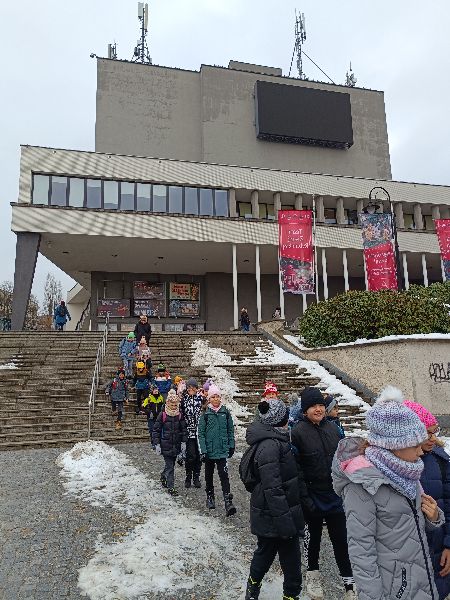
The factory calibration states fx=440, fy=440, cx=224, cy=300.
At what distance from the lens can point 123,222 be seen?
26281 mm

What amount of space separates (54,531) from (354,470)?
4.50 m

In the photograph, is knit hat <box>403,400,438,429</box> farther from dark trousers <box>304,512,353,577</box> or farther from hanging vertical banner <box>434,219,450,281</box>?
hanging vertical banner <box>434,219,450,281</box>

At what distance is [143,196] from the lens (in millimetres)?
27562

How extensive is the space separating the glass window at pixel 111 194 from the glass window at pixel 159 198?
2.31 m

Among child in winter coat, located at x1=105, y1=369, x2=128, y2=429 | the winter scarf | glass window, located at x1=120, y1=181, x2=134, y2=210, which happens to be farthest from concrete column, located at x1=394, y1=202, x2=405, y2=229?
the winter scarf

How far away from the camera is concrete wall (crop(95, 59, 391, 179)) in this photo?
36.0 metres

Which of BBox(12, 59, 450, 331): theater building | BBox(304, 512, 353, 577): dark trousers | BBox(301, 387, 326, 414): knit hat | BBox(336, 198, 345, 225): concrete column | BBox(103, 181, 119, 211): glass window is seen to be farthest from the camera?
BBox(336, 198, 345, 225): concrete column

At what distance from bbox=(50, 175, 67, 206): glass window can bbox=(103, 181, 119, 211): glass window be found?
230 cm

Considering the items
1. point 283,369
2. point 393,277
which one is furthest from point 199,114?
point 283,369

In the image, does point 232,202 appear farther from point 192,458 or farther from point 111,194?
point 192,458

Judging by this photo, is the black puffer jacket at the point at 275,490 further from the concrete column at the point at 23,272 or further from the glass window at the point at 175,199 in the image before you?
the glass window at the point at 175,199

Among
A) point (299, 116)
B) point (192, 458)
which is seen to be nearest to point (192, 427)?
point (192, 458)

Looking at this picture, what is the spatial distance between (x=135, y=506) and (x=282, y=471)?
11.4ft

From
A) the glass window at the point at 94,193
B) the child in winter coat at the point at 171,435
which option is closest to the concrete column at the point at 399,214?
the glass window at the point at 94,193
